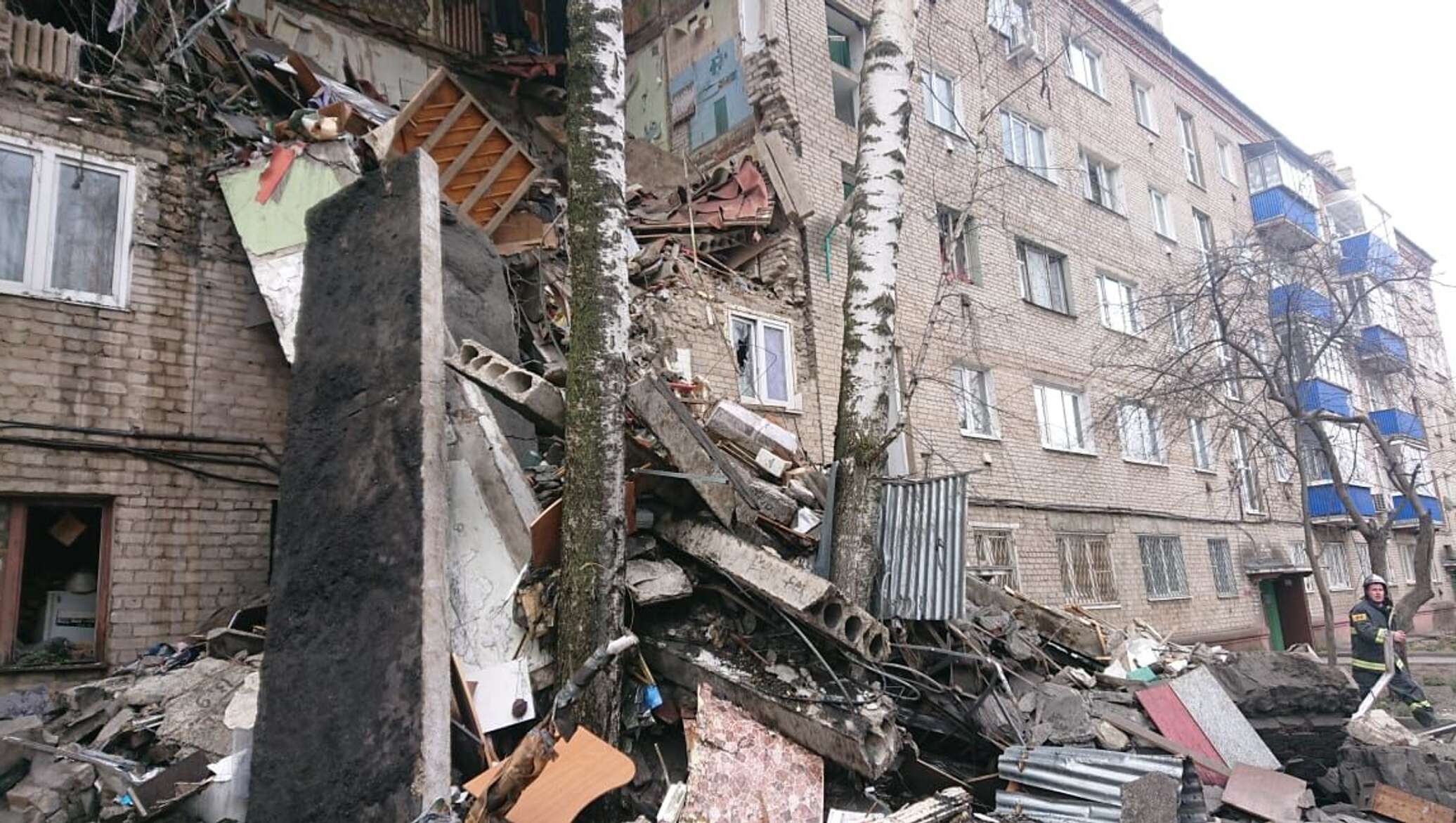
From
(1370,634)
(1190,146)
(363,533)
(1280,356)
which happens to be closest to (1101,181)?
(1190,146)

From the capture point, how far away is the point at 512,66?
38.3ft

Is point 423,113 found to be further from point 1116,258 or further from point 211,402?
point 1116,258

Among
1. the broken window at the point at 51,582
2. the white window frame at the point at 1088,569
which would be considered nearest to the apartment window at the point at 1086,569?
the white window frame at the point at 1088,569

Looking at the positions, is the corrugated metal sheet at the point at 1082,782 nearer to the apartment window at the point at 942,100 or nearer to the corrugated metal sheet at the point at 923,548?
the corrugated metal sheet at the point at 923,548

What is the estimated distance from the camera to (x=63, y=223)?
6.62 m

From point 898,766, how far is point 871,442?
196cm

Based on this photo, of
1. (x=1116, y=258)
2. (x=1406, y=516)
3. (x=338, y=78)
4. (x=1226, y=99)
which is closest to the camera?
(x=338, y=78)

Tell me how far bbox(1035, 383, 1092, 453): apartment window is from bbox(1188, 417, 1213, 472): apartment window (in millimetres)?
3910

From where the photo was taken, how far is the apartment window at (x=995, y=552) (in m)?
12.0

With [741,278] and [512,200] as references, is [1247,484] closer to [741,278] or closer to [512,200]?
[741,278]

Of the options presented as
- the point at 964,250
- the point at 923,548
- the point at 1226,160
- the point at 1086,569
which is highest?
the point at 1226,160

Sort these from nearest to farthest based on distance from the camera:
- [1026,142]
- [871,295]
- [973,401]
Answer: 1. [871,295]
2. [973,401]
3. [1026,142]

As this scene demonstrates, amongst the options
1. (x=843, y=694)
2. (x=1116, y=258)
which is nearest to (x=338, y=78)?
(x=843, y=694)

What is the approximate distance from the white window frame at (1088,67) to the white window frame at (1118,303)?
4.12 meters
